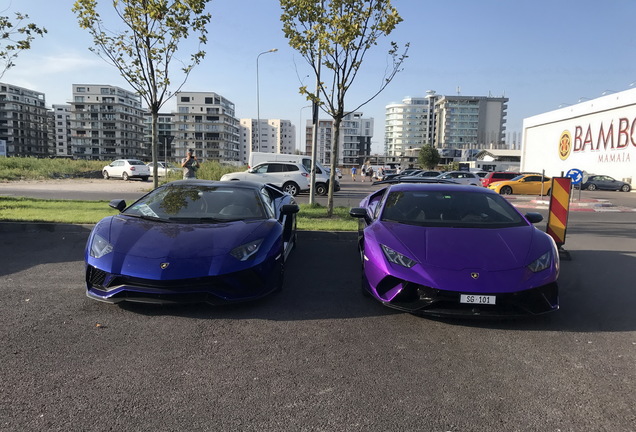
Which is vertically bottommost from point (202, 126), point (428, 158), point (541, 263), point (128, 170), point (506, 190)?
point (506, 190)

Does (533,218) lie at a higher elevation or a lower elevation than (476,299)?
higher

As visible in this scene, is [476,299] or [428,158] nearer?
[476,299]

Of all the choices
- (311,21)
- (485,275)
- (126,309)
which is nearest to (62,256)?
(126,309)

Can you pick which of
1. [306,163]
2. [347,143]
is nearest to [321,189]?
[306,163]

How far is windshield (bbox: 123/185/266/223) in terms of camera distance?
476 cm

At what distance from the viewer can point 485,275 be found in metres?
3.55

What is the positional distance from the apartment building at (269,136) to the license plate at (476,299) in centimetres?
13793

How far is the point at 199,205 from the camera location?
5.01 m

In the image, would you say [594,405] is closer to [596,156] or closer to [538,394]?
→ [538,394]

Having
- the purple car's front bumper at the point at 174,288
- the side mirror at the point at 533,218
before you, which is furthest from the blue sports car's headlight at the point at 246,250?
the side mirror at the point at 533,218

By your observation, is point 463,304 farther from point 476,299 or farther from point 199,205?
point 199,205

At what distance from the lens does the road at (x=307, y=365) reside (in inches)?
92.3

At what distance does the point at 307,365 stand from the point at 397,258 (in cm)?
138

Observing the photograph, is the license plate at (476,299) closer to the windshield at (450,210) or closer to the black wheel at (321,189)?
the windshield at (450,210)
